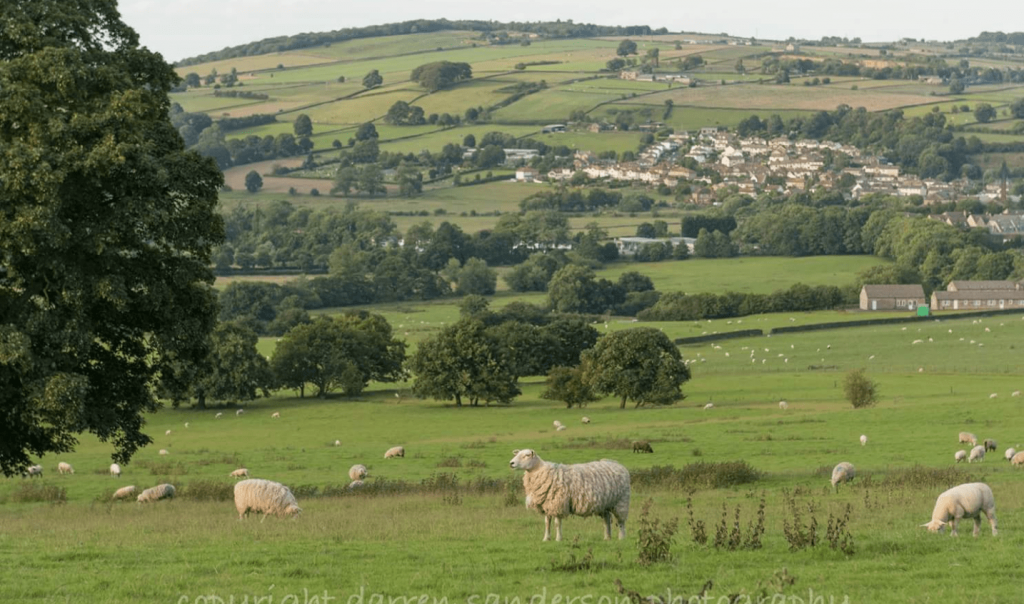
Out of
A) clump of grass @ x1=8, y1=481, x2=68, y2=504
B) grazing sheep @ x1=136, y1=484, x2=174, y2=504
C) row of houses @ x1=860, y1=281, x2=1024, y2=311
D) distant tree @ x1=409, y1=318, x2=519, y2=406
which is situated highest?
grazing sheep @ x1=136, y1=484, x2=174, y2=504

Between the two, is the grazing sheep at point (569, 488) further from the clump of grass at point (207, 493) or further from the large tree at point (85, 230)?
the clump of grass at point (207, 493)

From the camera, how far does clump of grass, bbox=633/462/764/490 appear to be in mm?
33188

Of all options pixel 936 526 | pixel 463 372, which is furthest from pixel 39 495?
pixel 463 372

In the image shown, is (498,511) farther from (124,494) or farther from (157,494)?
(124,494)

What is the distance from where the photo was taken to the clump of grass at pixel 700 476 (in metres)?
33.2

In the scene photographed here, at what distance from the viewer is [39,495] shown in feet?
114

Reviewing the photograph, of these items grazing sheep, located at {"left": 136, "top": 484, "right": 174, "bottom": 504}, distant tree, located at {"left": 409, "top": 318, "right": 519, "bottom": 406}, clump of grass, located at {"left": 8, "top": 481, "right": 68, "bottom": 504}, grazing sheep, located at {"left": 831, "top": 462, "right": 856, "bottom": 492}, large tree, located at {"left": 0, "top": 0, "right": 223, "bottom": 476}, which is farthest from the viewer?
distant tree, located at {"left": 409, "top": 318, "right": 519, "bottom": 406}

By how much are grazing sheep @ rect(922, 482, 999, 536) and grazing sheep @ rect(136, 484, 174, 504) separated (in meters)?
19.1

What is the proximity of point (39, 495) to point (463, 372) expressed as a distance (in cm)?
4061

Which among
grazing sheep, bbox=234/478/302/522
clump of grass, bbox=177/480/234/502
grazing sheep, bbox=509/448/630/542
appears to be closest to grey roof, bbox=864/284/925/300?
clump of grass, bbox=177/480/234/502

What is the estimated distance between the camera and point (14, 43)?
2591cm

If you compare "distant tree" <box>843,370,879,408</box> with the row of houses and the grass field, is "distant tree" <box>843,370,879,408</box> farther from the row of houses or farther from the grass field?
the row of houses

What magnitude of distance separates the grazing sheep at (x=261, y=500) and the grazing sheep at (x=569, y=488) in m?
7.94

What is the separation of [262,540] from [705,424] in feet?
121
